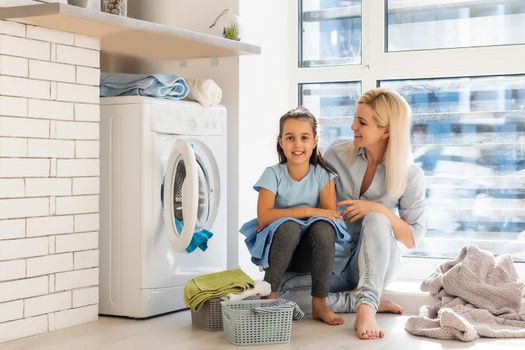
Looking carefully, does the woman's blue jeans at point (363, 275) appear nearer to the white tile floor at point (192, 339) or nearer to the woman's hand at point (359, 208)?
the woman's hand at point (359, 208)

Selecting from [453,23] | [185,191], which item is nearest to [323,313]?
[185,191]

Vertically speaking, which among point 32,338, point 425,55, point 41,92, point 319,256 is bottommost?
point 32,338

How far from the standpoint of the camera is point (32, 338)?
2.86 meters

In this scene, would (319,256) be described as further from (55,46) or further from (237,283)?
(55,46)

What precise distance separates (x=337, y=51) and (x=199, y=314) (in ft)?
5.12

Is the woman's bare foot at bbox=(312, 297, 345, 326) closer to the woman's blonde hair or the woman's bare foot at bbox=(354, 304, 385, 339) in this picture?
the woman's bare foot at bbox=(354, 304, 385, 339)

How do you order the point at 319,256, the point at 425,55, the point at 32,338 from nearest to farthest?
the point at 32,338 < the point at 319,256 < the point at 425,55

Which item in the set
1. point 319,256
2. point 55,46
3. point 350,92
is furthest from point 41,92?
point 350,92

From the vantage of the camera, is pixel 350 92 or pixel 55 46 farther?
pixel 350 92

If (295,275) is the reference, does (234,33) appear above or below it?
above

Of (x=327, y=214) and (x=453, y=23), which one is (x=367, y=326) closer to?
(x=327, y=214)

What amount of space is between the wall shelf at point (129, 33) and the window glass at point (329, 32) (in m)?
0.60

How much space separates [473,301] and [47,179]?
1.50 m

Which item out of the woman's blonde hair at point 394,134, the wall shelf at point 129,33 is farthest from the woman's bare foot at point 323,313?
the wall shelf at point 129,33
